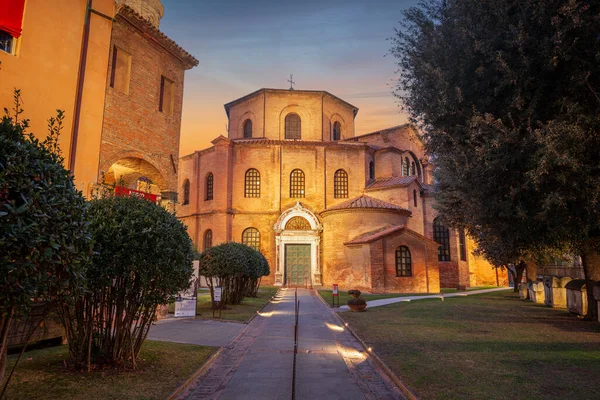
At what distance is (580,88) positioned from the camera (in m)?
8.33

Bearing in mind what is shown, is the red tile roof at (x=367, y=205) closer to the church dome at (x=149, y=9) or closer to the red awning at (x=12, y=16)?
the church dome at (x=149, y=9)

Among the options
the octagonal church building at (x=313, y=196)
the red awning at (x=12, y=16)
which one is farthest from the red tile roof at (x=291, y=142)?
the red awning at (x=12, y=16)

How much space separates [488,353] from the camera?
797 cm

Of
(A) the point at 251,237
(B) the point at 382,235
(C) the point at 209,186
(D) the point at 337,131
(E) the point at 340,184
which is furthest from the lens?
(D) the point at 337,131

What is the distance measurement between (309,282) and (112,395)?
1063 inches

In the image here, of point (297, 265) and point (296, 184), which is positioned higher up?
point (296, 184)

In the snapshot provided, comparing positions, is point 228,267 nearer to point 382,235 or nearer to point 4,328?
point 4,328

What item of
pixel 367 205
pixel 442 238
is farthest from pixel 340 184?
pixel 442 238

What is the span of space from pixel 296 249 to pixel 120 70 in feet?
70.1

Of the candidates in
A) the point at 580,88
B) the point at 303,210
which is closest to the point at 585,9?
the point at 580,88

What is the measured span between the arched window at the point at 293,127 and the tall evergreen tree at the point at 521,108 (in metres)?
26.6

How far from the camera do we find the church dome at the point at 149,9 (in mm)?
17781

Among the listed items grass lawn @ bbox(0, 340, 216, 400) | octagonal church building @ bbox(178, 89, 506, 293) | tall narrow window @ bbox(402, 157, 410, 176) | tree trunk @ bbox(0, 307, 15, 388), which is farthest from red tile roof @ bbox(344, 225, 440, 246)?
tree trunk @ bbox(0, 307, 15, 388)

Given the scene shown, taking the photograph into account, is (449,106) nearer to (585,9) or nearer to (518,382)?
(585,9)
